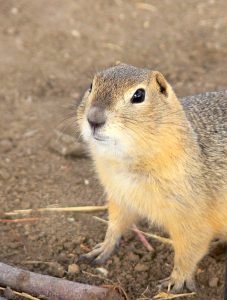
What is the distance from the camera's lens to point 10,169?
16.6 feet

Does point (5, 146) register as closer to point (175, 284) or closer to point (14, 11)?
point (175, 284)

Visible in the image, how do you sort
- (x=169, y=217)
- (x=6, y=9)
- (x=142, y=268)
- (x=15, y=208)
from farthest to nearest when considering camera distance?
1. (x=6, y=9)
2. (x=15, y=208)
3. (x=142, y=268)
4. (x=169, y=217)

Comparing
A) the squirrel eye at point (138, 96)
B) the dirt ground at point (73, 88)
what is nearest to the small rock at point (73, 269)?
the dirt ground at point (73, 88)

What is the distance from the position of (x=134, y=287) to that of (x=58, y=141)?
177cm

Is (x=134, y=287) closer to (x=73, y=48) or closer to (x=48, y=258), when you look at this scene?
(x=48, y=258)

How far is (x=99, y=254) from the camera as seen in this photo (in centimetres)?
433

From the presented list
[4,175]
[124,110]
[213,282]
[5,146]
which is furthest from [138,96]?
[5,146]

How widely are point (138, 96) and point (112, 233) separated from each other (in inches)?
48.6

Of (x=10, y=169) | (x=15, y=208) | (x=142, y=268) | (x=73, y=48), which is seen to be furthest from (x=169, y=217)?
(x=73, y=48)

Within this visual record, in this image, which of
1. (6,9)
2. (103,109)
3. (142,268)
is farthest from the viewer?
(6,9)

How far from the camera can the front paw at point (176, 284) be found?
4.03 m

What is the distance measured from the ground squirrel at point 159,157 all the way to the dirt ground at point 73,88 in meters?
0.21

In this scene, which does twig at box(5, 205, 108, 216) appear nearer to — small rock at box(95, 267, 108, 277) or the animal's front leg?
the animal's front leg

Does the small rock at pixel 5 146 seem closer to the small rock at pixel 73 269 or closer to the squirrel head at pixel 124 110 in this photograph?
the small rock at pixel 73 269
